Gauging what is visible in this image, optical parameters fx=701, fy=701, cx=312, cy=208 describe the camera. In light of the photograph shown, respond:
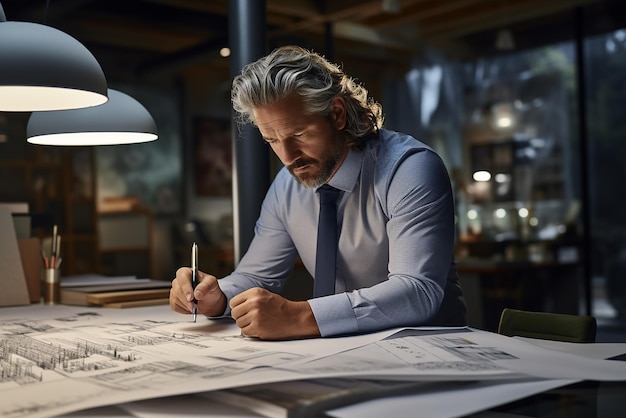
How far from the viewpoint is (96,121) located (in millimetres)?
2197

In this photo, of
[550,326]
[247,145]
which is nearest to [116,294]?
[247,145]

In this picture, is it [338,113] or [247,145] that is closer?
[338,113]

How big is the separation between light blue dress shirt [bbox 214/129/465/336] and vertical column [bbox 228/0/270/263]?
0.35 metres

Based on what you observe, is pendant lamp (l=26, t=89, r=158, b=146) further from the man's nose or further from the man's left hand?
the man's left hand

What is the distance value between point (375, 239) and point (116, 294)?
2.84ft

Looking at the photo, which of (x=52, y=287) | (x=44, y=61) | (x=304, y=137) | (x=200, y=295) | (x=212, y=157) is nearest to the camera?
(x=44, y=61)

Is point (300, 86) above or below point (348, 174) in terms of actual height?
above

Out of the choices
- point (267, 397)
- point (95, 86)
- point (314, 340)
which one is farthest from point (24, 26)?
point (267, 397)

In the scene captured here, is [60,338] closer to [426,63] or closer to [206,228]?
[206,228]

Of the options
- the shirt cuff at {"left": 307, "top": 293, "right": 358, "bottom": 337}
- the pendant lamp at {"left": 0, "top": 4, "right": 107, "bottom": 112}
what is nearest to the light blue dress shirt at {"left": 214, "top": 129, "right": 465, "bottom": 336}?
the shirt cuff at {"left": 307, "top": 293, "right": 358, "bottom": 337}

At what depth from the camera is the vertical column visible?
2.50 metres

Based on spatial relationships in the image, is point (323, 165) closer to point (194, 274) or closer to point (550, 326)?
point (194, 274)

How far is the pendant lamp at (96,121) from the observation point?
2.18 m

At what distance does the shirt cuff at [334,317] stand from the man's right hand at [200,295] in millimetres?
388
